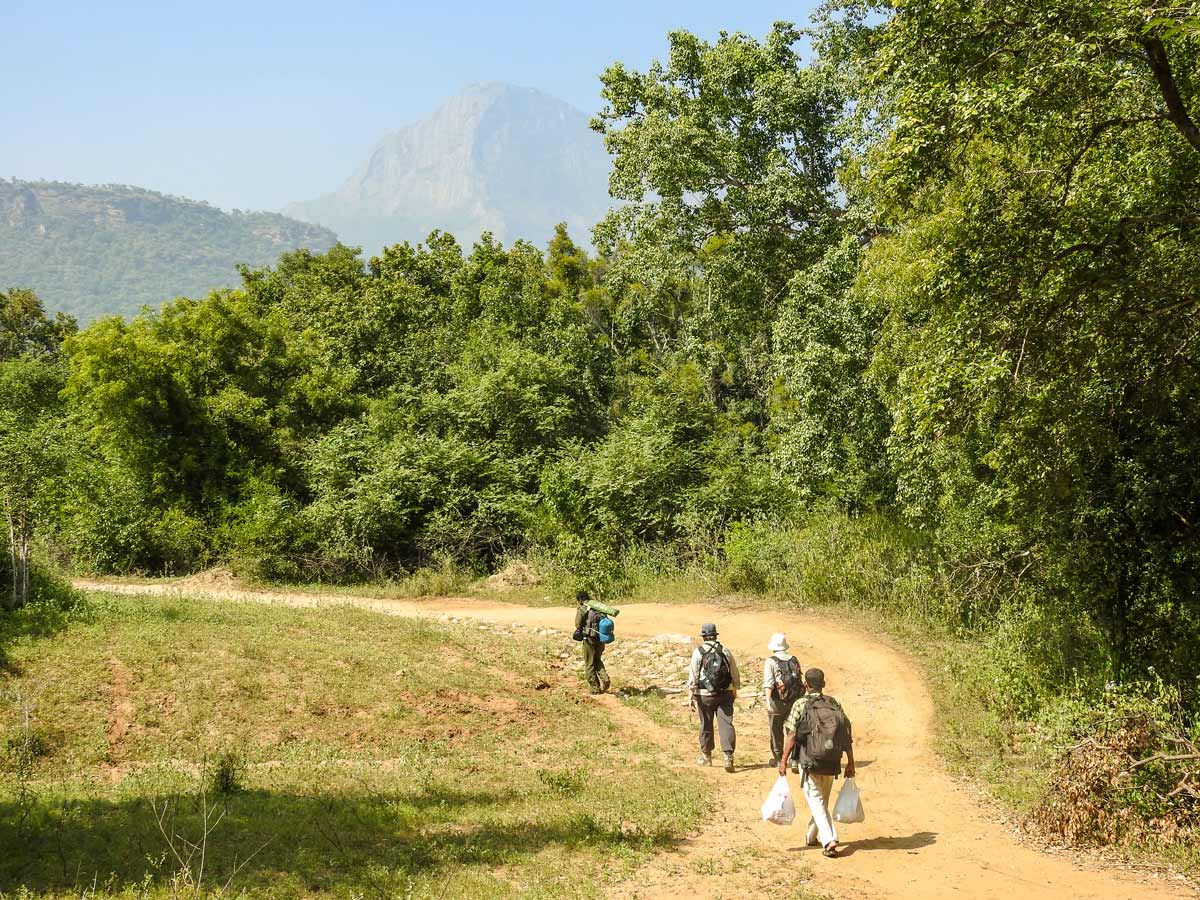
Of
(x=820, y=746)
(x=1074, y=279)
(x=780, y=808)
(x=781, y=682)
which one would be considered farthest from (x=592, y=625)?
(x=1074, y=279)

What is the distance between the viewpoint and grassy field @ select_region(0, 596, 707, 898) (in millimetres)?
6980

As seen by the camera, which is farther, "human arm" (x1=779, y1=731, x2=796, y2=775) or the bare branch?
the bare branch

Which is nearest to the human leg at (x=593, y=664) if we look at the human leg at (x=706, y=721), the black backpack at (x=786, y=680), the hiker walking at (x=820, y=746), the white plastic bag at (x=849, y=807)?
the human leg at (x=706, y=721)

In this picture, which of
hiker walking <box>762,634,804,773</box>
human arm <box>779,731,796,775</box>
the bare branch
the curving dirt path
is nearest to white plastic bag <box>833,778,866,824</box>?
the curving dirt path

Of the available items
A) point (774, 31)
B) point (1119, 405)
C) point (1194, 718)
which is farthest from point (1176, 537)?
point (774, 31)

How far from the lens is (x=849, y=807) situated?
323 inches

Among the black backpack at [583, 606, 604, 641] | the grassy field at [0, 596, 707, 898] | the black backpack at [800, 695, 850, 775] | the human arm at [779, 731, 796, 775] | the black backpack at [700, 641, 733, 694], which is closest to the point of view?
the grassy field at [0, 596, 707, 898]

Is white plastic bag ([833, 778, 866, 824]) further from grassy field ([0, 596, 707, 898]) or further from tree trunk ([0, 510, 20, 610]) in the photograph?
tree trunk ([0, 510, 20, 610])

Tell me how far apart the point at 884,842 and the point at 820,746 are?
1.35m

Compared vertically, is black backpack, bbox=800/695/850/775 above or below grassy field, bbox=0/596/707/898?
above

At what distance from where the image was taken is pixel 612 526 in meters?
24.6

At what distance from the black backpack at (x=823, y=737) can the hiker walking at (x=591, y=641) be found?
5.88 metres

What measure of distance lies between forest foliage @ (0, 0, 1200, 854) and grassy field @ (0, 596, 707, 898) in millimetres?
5662

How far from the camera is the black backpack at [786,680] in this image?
10.6 metres
